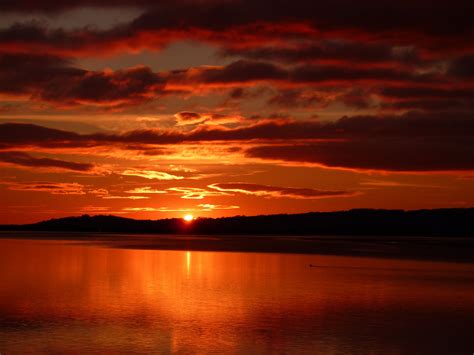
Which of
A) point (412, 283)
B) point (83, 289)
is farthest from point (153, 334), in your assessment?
point (412, 283)

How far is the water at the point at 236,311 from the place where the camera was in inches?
1024

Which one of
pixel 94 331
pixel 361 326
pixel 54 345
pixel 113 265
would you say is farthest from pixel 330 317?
pixel 113 265

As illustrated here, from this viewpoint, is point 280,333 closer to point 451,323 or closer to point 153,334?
point 153,334

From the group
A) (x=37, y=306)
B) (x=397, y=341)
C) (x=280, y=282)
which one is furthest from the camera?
(x=280, y=282)

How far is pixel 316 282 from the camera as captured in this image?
4844 cm

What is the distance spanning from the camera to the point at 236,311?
3409 cm

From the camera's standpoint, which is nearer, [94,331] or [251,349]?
[251,349]

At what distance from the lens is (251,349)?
25.0m

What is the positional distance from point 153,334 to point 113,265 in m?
38.0

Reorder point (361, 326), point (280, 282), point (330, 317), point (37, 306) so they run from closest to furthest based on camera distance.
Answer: point (361, 326) < point (330, 317) < point (37, 306) < point (280, 282)

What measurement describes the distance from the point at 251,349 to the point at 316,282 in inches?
943

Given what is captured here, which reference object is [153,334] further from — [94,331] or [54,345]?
[54,345]

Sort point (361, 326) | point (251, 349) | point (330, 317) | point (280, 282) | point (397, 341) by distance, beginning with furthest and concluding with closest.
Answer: point (280, 282)
point (330, 317)
point (361, 326)
point (397, 341)
point (251, 349)

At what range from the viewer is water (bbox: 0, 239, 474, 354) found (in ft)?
85.4
